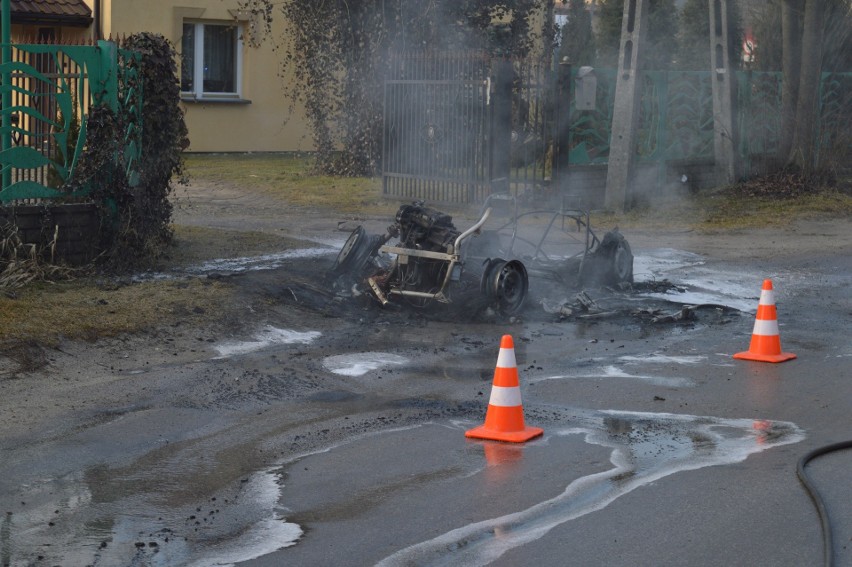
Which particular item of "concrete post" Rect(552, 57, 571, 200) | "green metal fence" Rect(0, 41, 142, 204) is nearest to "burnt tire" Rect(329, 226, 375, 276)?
"green metal fence" Rect(0, 41, 142, 204)

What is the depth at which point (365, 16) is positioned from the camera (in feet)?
70.7

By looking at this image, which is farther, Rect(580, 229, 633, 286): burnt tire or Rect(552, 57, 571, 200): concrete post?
Rect(552, 57, 571, 200): concrete post

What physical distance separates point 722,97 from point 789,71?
2199 mm

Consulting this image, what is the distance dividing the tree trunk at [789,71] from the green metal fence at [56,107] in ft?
48.4

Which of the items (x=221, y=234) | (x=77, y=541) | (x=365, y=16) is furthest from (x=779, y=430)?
(x=365, y=16)

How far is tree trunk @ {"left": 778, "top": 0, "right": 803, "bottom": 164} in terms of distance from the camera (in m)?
22.4

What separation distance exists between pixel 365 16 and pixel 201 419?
15546mm

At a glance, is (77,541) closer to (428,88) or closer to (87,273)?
(87,273)

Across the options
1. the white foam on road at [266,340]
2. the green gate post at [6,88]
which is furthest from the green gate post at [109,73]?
the white foam on road at [266,340]

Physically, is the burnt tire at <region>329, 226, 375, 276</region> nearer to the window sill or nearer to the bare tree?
the bare tree

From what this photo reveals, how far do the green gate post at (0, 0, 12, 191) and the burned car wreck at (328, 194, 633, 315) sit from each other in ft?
10.9

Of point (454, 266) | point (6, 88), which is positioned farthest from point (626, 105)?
point (6, 88)

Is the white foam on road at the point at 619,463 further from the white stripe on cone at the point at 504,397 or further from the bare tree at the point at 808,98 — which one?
the bare tree at the point at 808,98

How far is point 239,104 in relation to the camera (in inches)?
1053
